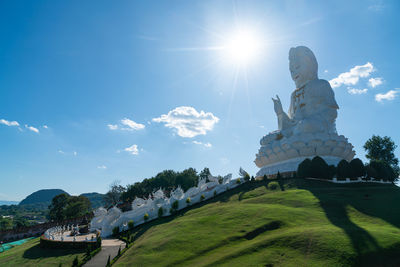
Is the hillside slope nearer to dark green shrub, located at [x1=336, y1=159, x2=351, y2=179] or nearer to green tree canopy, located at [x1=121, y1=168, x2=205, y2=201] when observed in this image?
dark green shrub, located at [x1=336, y1=159, x2=351, y2=179]

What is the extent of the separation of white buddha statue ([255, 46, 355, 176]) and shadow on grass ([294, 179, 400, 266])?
599cm

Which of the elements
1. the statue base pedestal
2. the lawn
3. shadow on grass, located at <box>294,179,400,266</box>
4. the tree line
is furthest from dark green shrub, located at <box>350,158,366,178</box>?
the lawn

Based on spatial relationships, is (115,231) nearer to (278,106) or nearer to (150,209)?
(150,209)

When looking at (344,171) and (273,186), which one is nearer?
(273,186)

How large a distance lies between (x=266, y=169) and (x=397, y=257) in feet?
74.4

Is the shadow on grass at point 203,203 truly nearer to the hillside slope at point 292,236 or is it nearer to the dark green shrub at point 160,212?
the dark green shrub at point 160,212

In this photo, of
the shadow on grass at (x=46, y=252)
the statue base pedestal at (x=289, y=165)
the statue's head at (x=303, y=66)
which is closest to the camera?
the shadow on grass at (x=46, y=252)

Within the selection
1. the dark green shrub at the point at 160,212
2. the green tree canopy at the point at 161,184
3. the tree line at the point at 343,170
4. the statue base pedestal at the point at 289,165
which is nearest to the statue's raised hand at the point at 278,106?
the statue base pedestal at the point at 289,165

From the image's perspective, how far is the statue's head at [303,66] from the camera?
32.9m

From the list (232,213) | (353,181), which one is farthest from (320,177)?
(232,213)

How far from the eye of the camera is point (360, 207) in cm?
1405

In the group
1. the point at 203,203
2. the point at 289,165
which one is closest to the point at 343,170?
the point at 289,165

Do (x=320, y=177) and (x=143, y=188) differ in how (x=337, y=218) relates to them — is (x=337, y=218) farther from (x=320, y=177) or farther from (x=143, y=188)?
(x=143, y=188)

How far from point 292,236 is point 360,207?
7007mm
